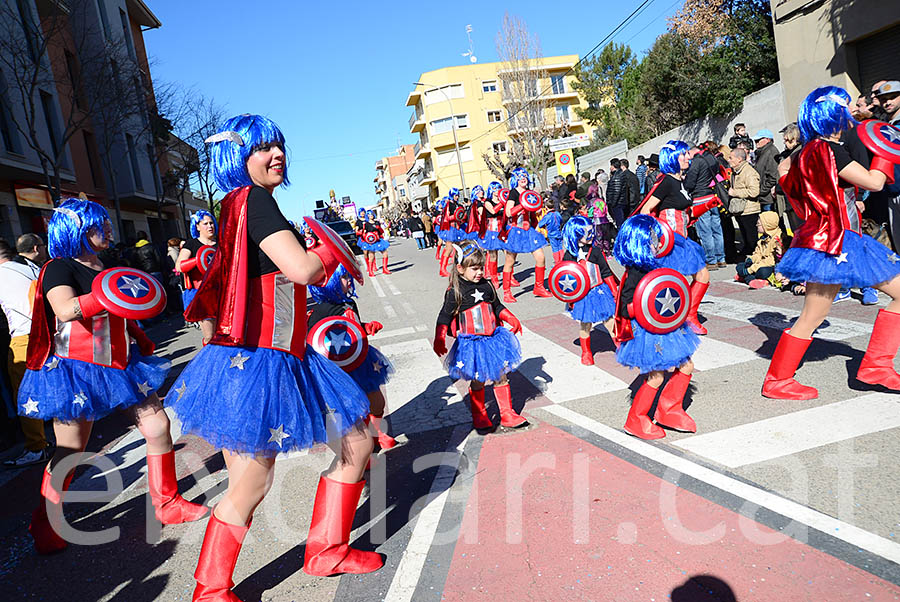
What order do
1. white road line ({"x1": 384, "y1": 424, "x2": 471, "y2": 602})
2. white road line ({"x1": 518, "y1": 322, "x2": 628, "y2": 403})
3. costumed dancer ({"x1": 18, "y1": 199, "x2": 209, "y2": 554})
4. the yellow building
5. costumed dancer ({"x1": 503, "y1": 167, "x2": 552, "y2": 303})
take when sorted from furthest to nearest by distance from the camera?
the yellow building
costumed dancer ({"x1": 503, "y1": 167, "x2": 552, "y2": 303})
white road line ({"x1": 518, "y1": 322, "x2": 628, "y2": 403})
costumed dancer ({"x1": 18, "y1": 199, "x2": 209, "y2": 554})
white road line ({"x1": 384, "y1": 424, "x2": 471, "y2": 602})

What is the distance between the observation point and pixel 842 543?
280 centimetres

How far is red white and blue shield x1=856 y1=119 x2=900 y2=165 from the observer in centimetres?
412

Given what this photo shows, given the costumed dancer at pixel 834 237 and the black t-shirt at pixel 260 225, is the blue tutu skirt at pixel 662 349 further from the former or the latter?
the black t-shirt at pixel 260 225

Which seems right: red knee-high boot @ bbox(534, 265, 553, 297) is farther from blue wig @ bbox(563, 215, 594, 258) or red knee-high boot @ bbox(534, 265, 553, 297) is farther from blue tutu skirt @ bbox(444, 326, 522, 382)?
blue tutu skirt @ bbox(444, 326, 522, 382)

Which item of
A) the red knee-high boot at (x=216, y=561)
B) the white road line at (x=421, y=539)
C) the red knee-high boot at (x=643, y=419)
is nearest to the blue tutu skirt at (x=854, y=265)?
the red knee-high boot at (x=643, y=419)

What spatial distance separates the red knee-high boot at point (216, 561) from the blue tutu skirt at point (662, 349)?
8.93 ft

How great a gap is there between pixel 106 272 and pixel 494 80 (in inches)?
2519

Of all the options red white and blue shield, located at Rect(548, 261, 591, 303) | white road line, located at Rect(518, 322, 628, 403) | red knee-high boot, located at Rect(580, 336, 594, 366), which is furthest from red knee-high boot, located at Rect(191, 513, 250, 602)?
red knee-high boot, located at Rect(580, 336, 594, 366)

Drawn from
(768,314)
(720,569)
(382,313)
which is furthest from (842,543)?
(382,313)

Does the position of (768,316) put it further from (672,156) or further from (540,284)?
(540,284)

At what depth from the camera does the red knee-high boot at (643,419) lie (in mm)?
4262

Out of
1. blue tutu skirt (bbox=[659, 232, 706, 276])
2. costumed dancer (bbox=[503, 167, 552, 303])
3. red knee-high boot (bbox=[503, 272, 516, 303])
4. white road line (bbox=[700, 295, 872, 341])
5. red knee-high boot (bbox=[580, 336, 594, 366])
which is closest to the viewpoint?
blue tutu skirt (bbox=[659, 232, 706, 276])

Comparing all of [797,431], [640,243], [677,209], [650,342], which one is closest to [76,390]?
[650,342]

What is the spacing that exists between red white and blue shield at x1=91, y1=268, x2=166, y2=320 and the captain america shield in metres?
1.01
